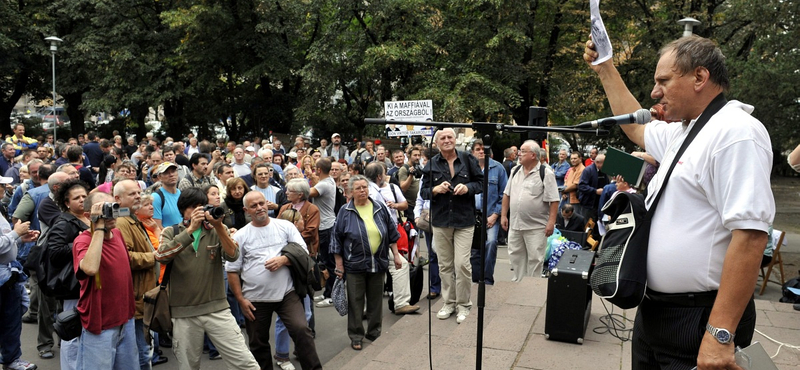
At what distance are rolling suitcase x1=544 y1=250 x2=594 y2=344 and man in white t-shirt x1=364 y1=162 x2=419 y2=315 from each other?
2.36 m

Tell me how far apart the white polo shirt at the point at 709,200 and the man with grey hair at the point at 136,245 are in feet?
12.7

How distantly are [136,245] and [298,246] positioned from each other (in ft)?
4.30

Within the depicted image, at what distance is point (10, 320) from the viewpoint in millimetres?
5105

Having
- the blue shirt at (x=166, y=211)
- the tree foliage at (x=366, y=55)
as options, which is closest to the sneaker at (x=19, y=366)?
the blue shirt at (x=166, y=211)

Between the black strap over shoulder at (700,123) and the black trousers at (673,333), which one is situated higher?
the black strap over shoulder at (700,123)

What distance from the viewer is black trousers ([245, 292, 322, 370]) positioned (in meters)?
4.96

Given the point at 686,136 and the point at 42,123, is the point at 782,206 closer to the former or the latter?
the point at 686,136

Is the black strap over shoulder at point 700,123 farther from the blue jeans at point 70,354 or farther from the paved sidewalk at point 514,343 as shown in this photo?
the blue jeans at point 70,354

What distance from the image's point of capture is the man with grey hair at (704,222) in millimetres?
1853

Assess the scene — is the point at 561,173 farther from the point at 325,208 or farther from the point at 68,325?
the point at 68,325

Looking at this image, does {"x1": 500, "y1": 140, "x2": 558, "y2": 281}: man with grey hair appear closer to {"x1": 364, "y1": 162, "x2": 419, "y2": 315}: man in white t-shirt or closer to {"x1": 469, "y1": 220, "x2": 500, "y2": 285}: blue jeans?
{"x1": 469, "y1": 220, "x2": 500, "y2": 285}: blue jeans

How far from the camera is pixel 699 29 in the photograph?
1873 centimetres

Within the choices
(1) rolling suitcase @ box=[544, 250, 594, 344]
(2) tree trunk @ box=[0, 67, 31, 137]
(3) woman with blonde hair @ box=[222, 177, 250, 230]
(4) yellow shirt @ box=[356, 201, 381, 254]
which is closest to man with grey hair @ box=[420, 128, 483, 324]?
(4) yellow shirt @ box=[356, 201, 381, 254]

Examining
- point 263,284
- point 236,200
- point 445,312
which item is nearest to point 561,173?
point 445,312
